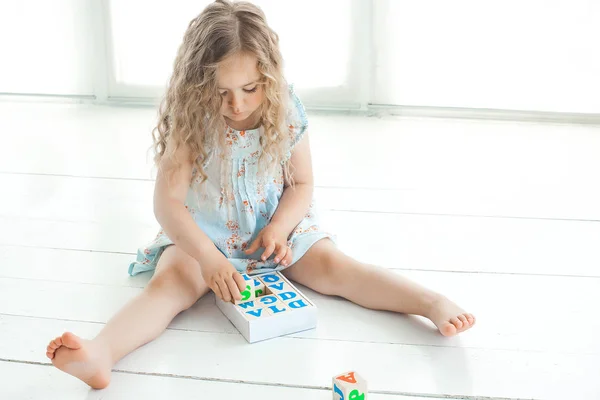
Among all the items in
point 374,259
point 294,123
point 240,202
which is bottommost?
point 374,259

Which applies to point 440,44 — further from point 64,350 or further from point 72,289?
point 64,350

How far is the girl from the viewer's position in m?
1.13

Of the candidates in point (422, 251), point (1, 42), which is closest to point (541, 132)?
point (422, 251)

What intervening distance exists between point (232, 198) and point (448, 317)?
0.40m

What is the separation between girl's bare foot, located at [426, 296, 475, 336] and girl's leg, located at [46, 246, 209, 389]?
36cm

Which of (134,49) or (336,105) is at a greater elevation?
(134,49)

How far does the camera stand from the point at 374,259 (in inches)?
55.4

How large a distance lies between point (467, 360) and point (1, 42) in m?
2.14

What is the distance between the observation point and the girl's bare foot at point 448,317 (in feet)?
3.58

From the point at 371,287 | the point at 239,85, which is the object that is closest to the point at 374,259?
the point at 371,287

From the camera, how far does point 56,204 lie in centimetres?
169

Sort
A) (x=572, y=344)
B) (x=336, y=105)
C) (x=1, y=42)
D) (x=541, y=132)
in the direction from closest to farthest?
1. (x=572, y=344)
2. (x=541, y=132)
3. (x=336, y=105)
4. (x=1, y=42)

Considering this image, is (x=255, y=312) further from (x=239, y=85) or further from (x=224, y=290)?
(x=239, y=85)

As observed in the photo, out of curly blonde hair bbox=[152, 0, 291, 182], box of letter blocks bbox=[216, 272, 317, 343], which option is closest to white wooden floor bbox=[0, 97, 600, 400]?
box of letter blocks bbox=[216, 272, 317, 343]
